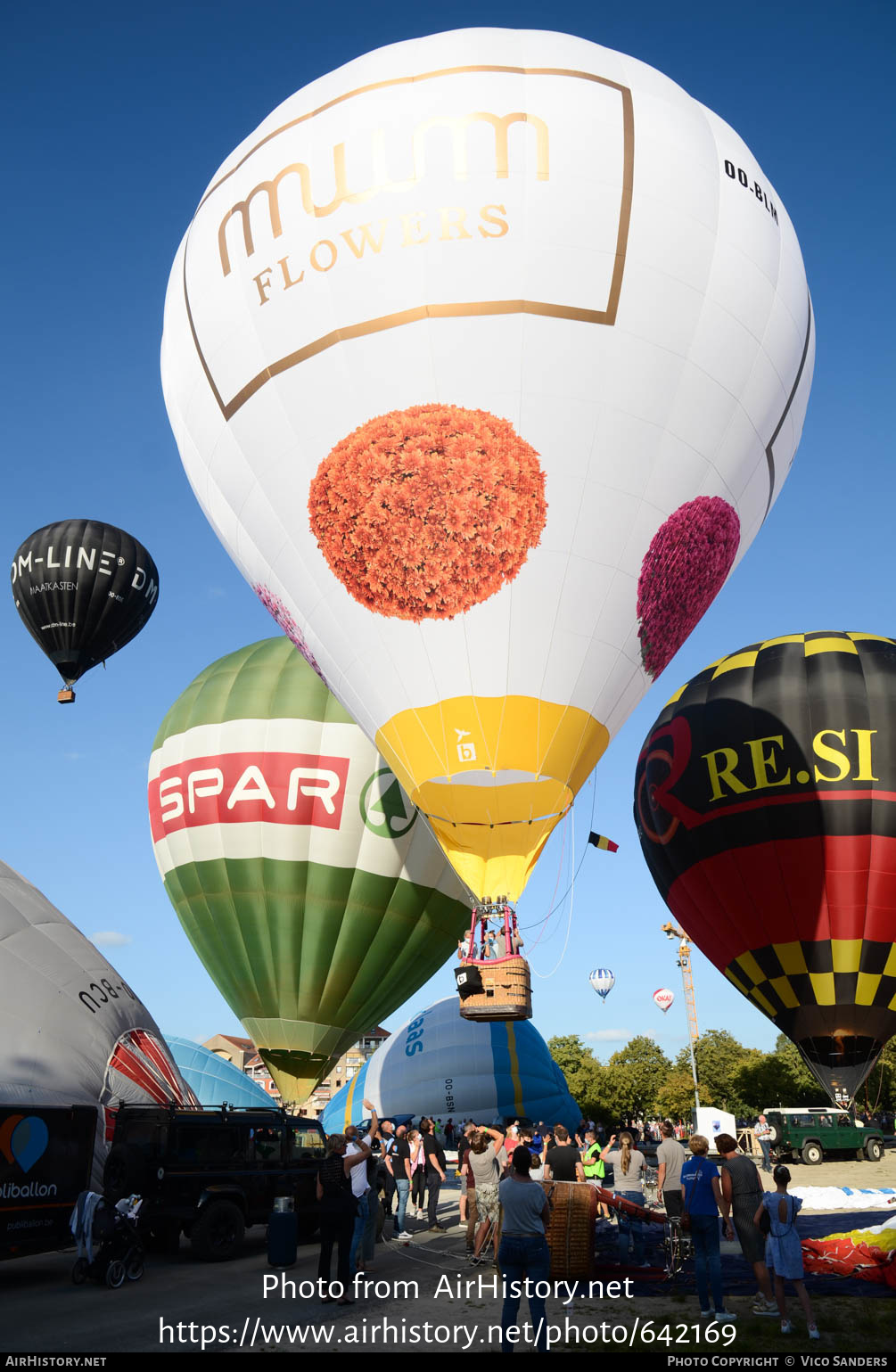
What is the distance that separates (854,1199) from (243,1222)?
8.39 metres

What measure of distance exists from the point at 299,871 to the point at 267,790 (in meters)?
1.95

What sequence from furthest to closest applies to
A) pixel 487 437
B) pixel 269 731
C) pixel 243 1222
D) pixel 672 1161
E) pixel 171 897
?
pixel 171 897
pixel 269 731
pixel 487 437
pixel 243 1222
pixel 672 1161

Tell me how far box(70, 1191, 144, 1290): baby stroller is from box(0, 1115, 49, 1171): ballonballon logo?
631 mm

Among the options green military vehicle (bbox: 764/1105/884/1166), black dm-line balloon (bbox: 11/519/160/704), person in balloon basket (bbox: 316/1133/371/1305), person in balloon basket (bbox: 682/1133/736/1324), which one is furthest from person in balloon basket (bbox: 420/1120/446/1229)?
black dm-line balloon (bbox: 11/519/160/704)

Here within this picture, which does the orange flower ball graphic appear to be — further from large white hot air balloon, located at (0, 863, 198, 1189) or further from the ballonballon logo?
the ballonballon logo

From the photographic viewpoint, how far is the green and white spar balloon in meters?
23.6

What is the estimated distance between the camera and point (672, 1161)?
10.6 metres

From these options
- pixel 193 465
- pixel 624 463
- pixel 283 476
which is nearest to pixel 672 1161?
→ pixel 624 463

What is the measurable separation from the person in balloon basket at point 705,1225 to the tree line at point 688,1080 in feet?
149

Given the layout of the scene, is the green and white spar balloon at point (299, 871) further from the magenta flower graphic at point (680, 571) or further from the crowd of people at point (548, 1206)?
the crowd of people at point (548, 1206)

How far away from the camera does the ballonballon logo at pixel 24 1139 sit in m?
9.87

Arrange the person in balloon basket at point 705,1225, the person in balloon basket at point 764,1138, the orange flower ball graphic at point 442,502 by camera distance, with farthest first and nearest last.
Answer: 1. the person in balloon basket at point 764,1138
2. the orange flower ball graphic at point 442,502
3. the person in balloon basket at point 705,1225

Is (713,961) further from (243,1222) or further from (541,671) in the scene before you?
(243,1222)

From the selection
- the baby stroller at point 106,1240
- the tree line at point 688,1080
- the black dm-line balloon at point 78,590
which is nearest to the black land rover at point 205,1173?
the baby stroller at point 106,1240
